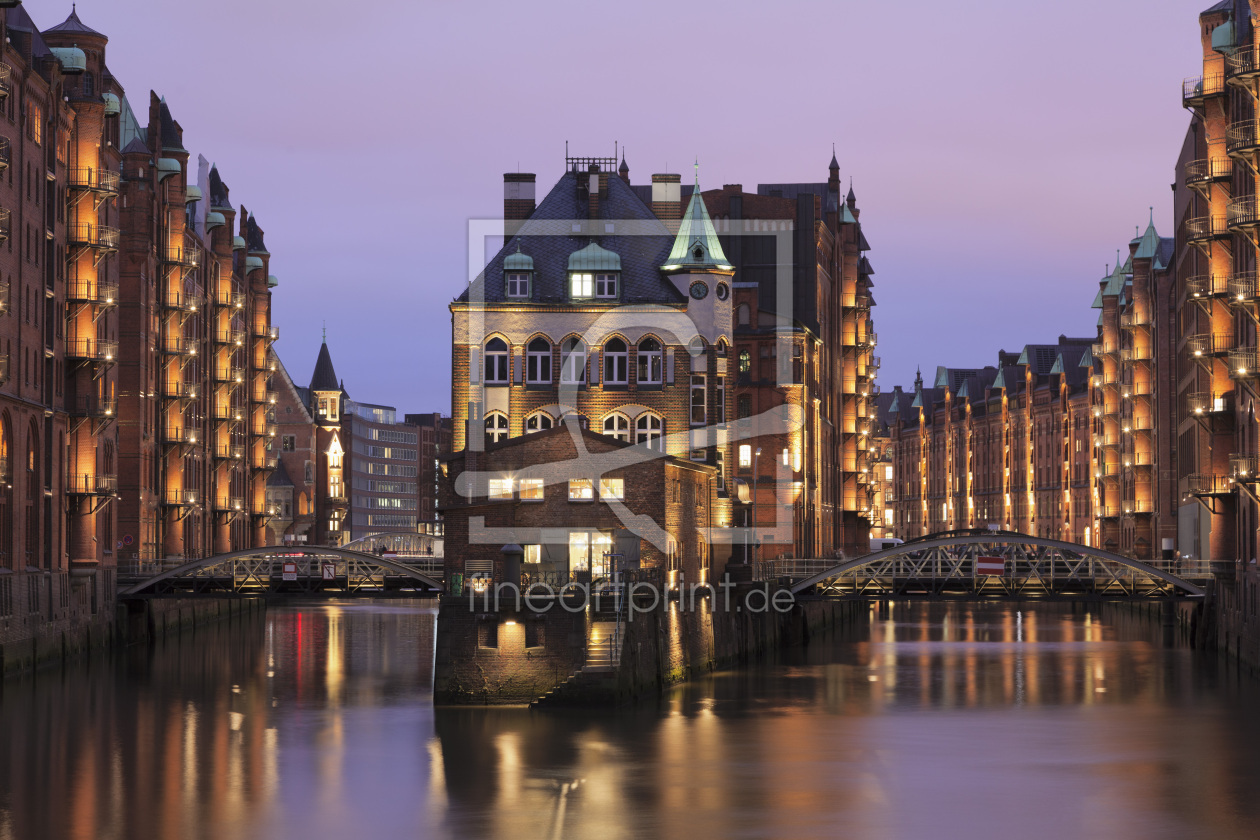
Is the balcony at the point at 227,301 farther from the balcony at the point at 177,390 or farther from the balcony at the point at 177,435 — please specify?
the balcony at the point at 177,435

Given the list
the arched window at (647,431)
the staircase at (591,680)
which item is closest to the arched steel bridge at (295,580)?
the arched window at (647,431)

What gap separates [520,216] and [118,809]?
49896 mm

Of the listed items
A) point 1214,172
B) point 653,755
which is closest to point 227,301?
point 1214,172

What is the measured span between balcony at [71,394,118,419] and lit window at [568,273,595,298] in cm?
2093

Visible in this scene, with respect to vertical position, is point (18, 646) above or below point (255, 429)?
below

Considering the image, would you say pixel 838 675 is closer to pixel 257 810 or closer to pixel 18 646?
pixel 18 646

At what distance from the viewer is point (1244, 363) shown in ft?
245

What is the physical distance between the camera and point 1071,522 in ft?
617

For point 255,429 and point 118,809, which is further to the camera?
point 255,429

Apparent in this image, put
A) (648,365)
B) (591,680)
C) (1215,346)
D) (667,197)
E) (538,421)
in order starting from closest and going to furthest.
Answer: (591,680)
(1215,346)
(538,421)
(648,365)
(667,197)

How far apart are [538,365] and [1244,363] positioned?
2907cm

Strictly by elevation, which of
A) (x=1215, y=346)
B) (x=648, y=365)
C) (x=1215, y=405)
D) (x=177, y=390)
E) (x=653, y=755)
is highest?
(x=177, y=390)

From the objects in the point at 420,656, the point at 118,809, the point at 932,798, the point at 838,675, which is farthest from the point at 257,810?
the point at 420,656

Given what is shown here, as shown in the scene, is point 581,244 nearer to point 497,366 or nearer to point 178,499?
point 497,366
